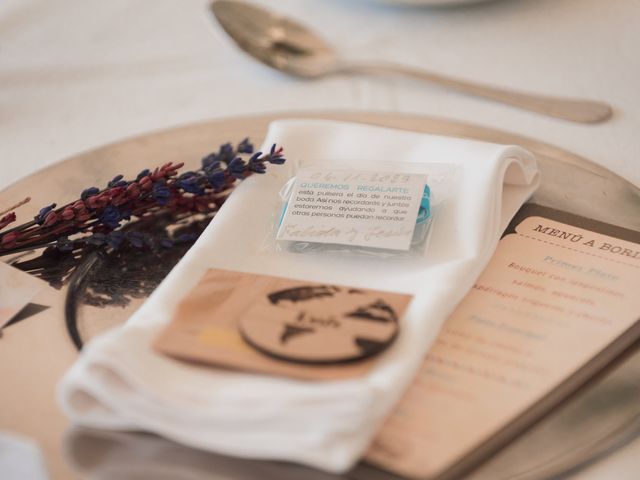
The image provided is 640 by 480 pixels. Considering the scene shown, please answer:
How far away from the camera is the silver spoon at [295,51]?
2.79 ft

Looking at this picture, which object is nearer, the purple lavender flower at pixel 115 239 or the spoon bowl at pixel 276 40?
the purple lavender flower at pixel 115 239

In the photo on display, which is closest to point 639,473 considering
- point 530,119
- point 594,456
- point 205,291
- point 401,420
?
point 594,456

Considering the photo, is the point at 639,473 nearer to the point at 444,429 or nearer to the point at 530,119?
the point at 444,429

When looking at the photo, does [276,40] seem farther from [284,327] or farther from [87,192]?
[284,327]

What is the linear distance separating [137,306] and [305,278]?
12 cm

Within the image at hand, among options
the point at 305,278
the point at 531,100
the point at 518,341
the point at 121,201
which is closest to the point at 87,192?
the point at 121,201

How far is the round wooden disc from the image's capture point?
45 centimetres

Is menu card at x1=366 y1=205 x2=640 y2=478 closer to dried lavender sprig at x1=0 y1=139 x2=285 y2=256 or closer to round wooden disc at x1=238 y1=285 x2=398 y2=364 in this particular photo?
round wooden disc at x1=238 y1=285 x2=398 y2=364

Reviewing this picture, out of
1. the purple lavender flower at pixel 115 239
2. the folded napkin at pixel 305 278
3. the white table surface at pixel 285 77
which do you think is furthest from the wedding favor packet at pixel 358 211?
the white table surface at pixel 285 77

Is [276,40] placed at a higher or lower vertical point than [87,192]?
higher

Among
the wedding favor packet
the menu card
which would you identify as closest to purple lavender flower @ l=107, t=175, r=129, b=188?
the wedding favor packet

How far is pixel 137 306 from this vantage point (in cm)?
58

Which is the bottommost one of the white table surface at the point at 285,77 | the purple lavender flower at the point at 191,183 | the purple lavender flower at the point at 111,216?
the purple lavender flower at the point at 111,216

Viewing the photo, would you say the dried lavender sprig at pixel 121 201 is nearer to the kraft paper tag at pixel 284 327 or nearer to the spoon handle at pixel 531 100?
the kraft paper tag at pixel 284 327
